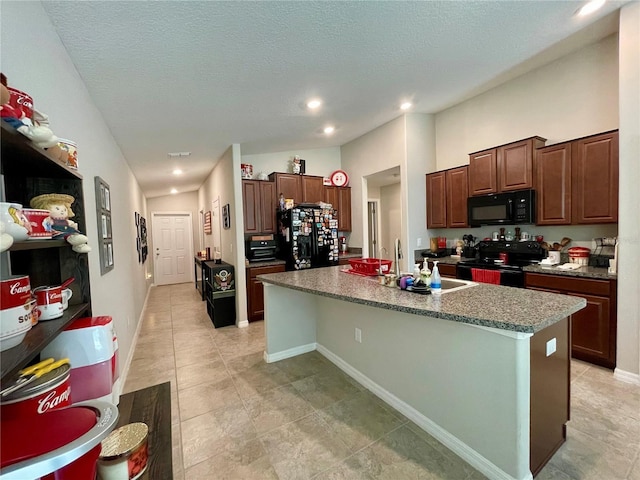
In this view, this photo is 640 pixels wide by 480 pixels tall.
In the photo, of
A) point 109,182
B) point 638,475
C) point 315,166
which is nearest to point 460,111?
point 315,166

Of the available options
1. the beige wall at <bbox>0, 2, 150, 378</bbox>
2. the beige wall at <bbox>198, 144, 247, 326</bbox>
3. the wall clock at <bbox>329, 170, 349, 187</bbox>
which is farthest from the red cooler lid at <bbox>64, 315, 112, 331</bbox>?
the wall clock at <bbox>329, 170, 349, 187</bbox>

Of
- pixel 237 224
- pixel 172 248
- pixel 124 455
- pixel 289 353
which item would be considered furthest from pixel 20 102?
pixel 172 248

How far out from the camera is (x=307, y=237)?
4.56 meters

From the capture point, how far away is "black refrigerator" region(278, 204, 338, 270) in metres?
4.45

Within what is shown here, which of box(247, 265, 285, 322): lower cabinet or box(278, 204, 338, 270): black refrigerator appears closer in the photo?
box(247, 265, 285, 322): lower cabinet

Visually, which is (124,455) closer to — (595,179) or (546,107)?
(595,179)

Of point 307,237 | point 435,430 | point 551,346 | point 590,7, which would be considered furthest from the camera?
point 307,237

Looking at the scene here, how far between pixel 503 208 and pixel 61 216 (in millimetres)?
4017

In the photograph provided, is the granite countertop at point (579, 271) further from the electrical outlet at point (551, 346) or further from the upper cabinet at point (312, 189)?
the upper cabinet at point (312, 189)

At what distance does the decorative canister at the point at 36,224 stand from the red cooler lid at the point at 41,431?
17.8 inches

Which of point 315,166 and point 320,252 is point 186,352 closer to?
→ point 320,252

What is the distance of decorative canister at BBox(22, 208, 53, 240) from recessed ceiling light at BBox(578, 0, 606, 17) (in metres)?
3.71

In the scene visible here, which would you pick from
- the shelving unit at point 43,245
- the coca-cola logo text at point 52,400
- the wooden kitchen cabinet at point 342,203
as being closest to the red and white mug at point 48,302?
the shelving unit at point 43,245

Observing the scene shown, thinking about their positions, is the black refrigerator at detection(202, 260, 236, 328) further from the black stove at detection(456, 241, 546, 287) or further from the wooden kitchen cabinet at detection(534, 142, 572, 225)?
the wooden kitchen cabinet at detection(534, 142, 572, 225)
